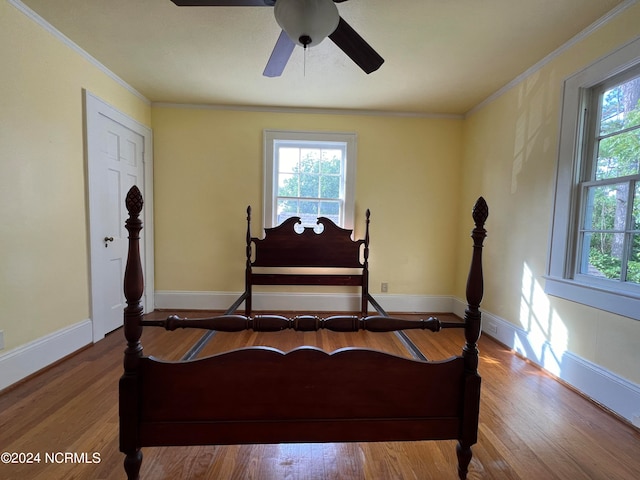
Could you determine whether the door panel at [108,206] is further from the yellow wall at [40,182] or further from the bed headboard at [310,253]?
the bed headboard at [310,253]

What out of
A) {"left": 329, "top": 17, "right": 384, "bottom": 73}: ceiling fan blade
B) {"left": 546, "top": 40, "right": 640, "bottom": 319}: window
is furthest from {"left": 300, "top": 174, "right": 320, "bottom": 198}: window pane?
{"left": 546, "top": 40, "right": 640, "bottom": 319}: window

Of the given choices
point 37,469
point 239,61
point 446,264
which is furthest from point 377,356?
point 446,264

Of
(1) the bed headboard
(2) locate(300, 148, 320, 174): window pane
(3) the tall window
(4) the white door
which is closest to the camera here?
(3) the tall window

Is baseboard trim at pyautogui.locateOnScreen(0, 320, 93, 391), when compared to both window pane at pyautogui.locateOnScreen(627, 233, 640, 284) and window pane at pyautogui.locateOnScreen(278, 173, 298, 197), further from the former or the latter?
window pane at pyautogui.locateOnScreen(627, 233, 640, 284)

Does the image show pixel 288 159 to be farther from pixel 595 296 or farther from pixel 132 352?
pixel 595 296

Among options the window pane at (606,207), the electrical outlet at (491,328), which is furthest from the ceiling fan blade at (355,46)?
the electrical outlet at (491,328)

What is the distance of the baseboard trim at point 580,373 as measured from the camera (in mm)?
1587

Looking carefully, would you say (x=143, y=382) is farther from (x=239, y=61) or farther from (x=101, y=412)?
(x=239, y=61)

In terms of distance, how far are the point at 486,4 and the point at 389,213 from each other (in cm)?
203

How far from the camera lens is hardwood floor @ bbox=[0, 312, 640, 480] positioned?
1.24m

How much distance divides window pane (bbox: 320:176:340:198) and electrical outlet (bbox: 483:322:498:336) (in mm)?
2133

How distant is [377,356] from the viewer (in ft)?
3.51

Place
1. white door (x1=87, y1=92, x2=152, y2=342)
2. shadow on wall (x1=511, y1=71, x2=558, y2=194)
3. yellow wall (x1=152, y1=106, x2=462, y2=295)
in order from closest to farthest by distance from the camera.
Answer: shadow on wall (x1=511, y1=71, x2=558, y2=194)
white door (x1=87, y1=92, x2=152, y2=342)
yellow wall (x1=152, y1=106, x2=462, y2=295)

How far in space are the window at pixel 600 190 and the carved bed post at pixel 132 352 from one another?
256 centimetres
